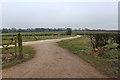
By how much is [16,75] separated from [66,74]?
2.14 meters

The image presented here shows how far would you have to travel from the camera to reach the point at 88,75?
5504mm

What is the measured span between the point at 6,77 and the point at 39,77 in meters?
1.40

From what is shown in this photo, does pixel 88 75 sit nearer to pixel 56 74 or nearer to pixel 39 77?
pixel 56 74

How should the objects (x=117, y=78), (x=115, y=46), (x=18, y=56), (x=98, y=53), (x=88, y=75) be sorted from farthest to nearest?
(x=115, y=46)
(x=98, y=53)
(x=18, y=56)
(x=88, y=75)
(x=117, y=78)

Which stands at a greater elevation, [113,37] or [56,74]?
[113,37]

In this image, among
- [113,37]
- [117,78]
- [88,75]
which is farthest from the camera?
[113,37]

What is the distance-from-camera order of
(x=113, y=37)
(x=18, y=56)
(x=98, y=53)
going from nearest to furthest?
(x=18, y=56) → (x=98, y=53) → (x=113, y=37)

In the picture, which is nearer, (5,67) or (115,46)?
(5,67)

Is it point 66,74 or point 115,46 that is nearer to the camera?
point 66,74

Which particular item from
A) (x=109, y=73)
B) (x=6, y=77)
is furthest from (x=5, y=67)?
(x=109, y=73)

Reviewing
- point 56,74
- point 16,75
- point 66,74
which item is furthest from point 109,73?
point 16,75

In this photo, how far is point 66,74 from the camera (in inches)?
223

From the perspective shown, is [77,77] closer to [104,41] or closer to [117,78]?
[117,78]

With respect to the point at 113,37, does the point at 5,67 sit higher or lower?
lower
